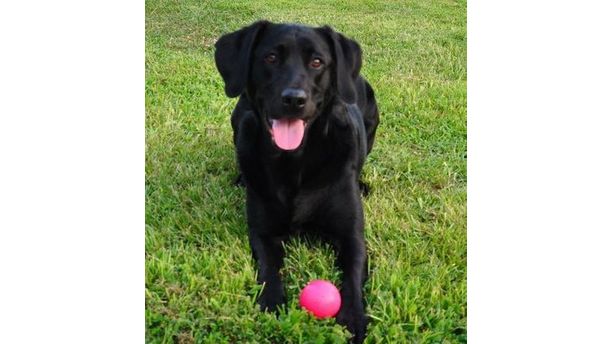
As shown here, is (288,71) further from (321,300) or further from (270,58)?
(321,300)

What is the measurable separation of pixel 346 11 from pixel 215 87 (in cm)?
65

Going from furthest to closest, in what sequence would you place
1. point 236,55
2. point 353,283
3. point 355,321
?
point 236,55 < point 353,283 < point 355,321

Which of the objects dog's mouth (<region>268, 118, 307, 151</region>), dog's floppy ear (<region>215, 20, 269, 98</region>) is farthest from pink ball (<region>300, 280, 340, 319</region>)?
dog's floppy ear (<region>215, 20, 269, 98</region>)

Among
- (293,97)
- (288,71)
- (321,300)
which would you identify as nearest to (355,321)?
(321,300)

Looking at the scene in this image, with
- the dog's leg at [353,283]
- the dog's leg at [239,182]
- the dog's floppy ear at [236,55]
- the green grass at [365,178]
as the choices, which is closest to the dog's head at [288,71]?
the dog's floppy ear at [236,55]

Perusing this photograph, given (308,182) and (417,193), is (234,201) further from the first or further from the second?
(417,193)

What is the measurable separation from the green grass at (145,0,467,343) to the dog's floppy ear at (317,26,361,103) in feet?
0.86

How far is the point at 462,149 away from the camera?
2588 mm

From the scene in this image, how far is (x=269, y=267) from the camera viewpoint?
225 cm

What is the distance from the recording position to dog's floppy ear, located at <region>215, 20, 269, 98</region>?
2238 mm

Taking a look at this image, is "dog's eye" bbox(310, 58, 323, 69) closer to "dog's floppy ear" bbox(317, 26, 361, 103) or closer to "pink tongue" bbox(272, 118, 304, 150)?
"dog's floppy ear" bbox(317, 26, 361, 103)

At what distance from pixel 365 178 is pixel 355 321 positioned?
0.89m

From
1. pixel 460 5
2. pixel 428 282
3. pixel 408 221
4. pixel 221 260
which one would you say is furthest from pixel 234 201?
pixel 460 5
